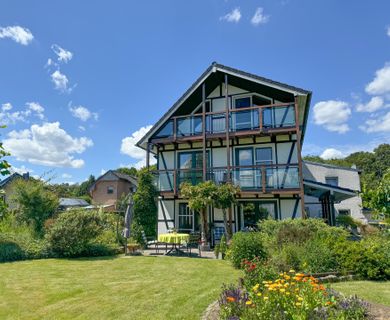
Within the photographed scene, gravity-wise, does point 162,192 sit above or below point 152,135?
below

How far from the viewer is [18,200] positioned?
14273mm

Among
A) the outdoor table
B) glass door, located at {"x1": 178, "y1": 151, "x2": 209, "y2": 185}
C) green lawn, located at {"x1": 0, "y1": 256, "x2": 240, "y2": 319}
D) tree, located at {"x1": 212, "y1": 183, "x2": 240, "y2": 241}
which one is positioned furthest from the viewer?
glass door, located at {"x1": 178, "y1": 151, "x2": 209, "y2": 185}

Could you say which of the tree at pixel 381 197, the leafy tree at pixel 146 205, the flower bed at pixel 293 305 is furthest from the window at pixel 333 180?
the flower bed at pixel 293 305

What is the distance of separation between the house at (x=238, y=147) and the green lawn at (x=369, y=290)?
23.4 feet

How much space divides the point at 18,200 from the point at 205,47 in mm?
13709

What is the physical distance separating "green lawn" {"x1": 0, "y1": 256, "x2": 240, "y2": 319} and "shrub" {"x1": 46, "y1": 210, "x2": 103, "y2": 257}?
49.0 inches

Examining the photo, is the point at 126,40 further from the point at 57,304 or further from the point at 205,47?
the point at 57,304

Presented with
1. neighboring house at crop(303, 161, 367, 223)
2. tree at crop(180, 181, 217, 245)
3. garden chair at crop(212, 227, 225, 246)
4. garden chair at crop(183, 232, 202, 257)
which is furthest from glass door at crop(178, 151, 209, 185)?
neighboring house at crop(303, 161, 367, 223)

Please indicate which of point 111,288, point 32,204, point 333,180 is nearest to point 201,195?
point 111,288

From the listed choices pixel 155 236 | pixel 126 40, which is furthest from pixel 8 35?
pixel 155 236

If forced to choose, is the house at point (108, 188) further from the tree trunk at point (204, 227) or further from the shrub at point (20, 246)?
the tree trunk at point (204, 227)

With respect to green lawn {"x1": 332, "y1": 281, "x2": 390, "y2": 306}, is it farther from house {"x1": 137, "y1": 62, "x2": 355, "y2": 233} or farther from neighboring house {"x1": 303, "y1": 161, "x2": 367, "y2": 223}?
neighboring house {"x1": 303, "y1": 161, "x2": 367, "y2": 223}

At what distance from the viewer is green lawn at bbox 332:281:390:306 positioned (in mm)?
5504

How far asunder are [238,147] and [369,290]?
11.8m
